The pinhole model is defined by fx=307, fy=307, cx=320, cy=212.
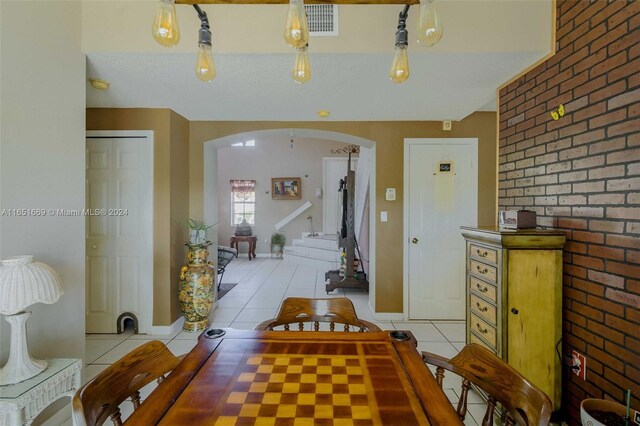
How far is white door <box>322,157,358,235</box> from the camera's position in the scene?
28.3 ft

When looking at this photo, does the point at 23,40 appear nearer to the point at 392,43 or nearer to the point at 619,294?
the point at 392,43

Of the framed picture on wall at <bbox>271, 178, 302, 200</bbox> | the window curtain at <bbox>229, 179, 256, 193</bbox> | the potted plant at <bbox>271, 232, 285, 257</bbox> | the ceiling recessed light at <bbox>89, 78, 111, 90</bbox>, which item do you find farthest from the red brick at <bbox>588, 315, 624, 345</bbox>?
the window curtain at <bbox>229, 179, 256, 193</bbox>

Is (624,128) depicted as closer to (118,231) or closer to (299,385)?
(299,385)

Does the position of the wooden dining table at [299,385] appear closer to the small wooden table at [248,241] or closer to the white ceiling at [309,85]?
the white ceiling at [309,85]

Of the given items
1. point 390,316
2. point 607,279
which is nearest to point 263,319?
point 390,316

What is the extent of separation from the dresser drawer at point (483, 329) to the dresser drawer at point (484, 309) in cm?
4

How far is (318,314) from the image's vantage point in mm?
1716

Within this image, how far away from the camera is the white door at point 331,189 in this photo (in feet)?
28.3

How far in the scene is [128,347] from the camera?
2977 millimetres

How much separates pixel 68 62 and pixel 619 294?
3.49 meters

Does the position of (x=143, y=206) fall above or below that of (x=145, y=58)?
below

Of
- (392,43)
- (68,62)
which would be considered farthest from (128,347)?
(392,43)

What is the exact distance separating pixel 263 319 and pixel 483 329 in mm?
2434

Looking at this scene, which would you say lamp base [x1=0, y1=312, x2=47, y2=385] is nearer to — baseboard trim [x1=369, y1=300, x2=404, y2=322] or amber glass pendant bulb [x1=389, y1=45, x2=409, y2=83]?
amber glass pendant bulb [x1=389, y1=45, x2=409, y2=83]
